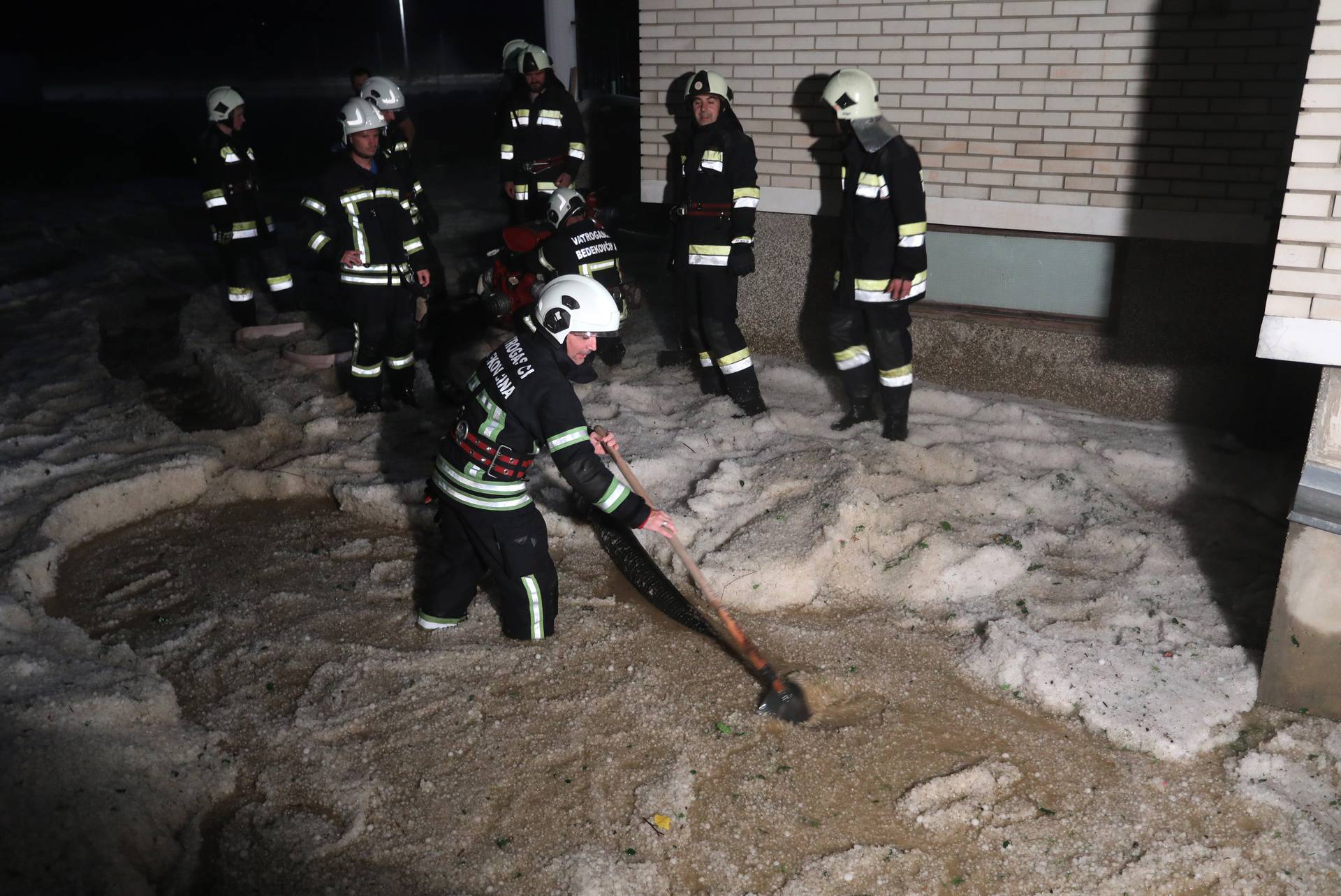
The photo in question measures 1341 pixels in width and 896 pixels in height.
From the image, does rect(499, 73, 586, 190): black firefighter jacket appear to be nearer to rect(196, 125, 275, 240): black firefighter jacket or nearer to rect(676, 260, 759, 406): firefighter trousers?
rect(196, 125, 275, 240): black firefighter jacket

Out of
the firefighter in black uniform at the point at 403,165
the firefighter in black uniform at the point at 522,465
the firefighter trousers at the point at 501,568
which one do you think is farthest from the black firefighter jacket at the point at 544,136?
the firefighter trousers at the point at 501,568

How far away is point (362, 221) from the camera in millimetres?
6949

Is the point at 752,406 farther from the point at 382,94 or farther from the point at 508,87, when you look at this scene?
the point at 508,87

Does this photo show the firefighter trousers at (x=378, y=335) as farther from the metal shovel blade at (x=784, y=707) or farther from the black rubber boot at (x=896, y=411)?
the metal shovel blade at (x=784, y=707)

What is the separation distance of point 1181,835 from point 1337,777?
77cm

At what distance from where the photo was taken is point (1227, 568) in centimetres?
Answer: 526

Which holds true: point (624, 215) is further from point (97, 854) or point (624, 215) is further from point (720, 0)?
point (97, 854)

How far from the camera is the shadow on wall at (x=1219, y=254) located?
6.03 m

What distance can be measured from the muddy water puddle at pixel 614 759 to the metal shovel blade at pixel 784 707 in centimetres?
4

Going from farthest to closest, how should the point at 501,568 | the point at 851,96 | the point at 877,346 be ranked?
1. the point at 877,346
2. the point at 851,96
3. the point at 501,568

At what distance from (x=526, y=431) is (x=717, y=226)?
2.86 meters

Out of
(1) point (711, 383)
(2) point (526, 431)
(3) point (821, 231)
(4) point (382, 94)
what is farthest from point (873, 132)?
(4) point (382, 94)

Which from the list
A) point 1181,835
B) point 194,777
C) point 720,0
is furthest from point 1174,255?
point 194,777

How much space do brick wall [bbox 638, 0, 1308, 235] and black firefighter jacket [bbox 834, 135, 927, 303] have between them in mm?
1146
